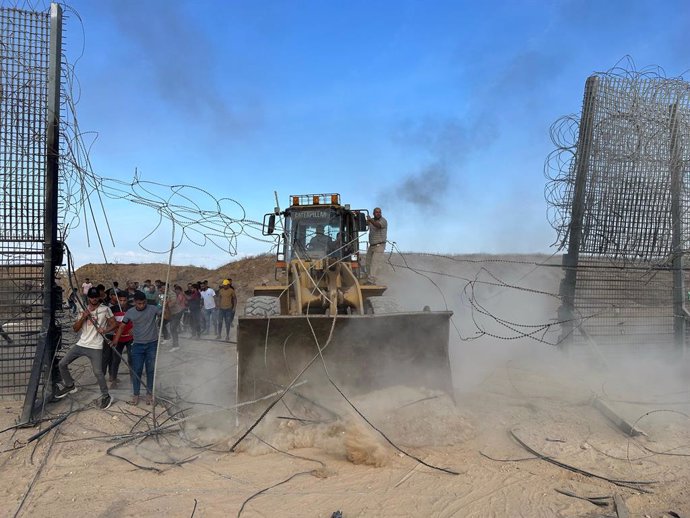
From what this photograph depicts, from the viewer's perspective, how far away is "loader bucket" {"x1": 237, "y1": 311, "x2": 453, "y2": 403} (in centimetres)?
619

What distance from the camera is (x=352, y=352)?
6379 millimetres

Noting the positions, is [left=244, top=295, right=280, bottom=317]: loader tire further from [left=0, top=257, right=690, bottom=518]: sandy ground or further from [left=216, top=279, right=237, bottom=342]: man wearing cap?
[left=216, top=279, right=237, bottom=342]: man wearing cap

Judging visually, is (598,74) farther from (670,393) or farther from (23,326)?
(23,326)

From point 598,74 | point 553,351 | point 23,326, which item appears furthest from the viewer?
point 553,351

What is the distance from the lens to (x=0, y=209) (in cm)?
666

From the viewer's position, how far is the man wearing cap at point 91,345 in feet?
22.5

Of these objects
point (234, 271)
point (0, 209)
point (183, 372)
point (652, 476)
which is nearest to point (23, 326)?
point (0, 209)

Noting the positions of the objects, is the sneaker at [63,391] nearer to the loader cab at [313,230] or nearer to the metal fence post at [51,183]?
the metal fence post at [51,183]

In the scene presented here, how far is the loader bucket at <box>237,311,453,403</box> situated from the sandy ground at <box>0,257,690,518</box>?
0.21m

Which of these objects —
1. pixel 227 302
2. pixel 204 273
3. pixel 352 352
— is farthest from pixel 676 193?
→ pixel 204 273

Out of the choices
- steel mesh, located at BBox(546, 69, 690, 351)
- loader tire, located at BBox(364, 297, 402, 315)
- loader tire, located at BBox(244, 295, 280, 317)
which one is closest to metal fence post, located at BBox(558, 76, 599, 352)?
steel mesh, located at BBox(546, 69, 690, 351)

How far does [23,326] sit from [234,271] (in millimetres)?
23764

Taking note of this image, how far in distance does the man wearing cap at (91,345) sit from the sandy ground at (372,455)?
215 millimetres

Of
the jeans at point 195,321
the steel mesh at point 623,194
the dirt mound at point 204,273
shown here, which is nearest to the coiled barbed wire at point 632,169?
the steel mesh at point 623,194
